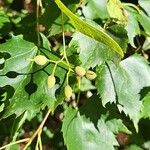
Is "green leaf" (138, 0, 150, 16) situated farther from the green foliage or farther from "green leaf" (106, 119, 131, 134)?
"green leaf" (106, 119, 131, 134)

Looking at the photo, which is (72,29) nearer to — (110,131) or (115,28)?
(115,28)

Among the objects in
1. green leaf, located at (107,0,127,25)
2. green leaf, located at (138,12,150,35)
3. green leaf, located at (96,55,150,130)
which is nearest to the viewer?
green leaf, located at (107,0,127,25)

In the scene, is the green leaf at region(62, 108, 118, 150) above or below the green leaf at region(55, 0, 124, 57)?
below

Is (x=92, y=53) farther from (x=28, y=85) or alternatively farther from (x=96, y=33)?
(x=96, y=33)

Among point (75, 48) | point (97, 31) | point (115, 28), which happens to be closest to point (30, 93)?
point (75, 48)

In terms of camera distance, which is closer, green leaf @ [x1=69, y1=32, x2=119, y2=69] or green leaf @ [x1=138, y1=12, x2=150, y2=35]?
green leaf @ [x1=69, y1=32, x2=119, y2=69]

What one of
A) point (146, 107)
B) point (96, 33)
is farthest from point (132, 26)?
point (96, 33)

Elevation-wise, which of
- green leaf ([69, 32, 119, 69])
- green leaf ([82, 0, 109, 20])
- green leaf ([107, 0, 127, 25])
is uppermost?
green leaf ([107, 0, 127, 25])

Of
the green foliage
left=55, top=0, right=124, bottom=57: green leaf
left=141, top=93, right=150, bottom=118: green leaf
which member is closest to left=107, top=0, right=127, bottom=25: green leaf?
the green foliage

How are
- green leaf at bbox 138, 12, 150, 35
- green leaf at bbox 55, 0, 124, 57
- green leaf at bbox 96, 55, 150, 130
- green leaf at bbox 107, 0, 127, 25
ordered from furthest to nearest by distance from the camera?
1. green leaf at bbox 138, 12, 150, 35
2. green leaf at bbox 96, 55, 150, 130
3. green leaf at bbox 107, 0, 127, 25
4. green leaf at bbox 55, 0, 124, 57
